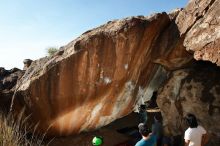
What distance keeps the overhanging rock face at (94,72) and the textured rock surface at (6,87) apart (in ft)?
0.73

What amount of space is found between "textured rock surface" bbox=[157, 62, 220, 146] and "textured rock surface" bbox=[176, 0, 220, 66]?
44.5 inches

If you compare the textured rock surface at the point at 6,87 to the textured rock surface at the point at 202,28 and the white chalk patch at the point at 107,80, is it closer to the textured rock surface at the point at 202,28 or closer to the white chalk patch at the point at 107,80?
the white chalk patch at the point at 107,80

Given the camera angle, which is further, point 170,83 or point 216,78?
point 170,83

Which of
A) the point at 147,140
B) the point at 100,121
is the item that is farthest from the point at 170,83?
the point at 147,140

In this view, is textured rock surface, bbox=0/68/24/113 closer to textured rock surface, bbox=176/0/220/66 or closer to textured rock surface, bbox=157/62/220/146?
textured rock surface, bbox=157/62/220/146

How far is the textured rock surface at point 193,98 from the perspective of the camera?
8.04m

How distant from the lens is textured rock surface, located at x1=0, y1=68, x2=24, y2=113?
26.0 ft

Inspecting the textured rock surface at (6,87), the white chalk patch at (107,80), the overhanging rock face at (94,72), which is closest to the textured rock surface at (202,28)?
the overhanging rock face at (94,72)

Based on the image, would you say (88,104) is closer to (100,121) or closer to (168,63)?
(100,121)

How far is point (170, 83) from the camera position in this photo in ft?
29.2

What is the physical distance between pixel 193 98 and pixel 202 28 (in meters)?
1.85

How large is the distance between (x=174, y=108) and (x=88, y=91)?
7.58 ft

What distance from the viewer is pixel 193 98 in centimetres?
840

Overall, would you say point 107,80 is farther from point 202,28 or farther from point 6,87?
point 6,87
